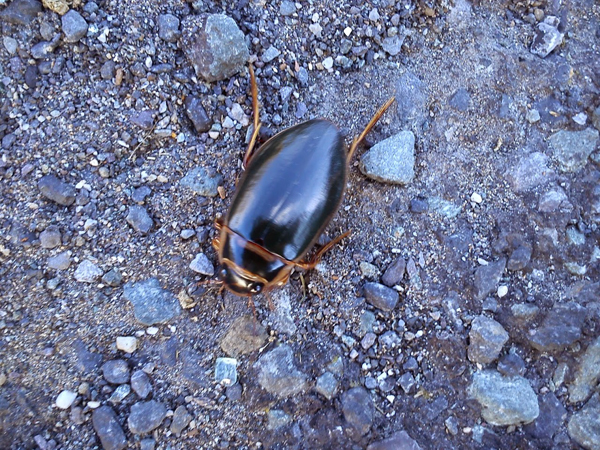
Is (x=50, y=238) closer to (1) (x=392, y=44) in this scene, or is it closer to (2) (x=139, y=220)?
(2) (x=139, y=220)

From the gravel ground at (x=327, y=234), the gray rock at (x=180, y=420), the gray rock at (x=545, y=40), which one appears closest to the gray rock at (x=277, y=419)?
the gravel ground at (x=327, y=234)

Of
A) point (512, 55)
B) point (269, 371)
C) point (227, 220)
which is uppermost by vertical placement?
point (512, 55)

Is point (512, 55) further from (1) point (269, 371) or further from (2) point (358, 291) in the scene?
(1) point (269, 371)

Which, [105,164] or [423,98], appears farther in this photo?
[423,98]

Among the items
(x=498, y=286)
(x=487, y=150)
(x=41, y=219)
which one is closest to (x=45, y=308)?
(x=41, y=219)

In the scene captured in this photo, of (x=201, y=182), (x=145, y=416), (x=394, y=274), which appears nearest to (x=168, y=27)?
(x=201, y=182)

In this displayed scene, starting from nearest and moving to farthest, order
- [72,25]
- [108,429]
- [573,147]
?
[108,429], [72,25], [573,147]

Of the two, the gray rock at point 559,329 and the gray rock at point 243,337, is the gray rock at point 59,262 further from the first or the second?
the gray rock at point 559,329
